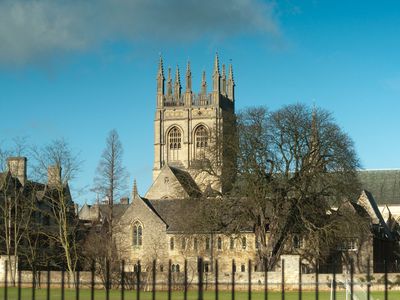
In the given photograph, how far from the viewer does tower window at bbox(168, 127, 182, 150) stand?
92.0m

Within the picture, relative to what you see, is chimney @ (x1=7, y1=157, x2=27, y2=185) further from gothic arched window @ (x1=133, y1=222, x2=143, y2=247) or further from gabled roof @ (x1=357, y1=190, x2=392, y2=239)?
gabled roof @ (x1=357, y1=190, x2=392, y2=239)

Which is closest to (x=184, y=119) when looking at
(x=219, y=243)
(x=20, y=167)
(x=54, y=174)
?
(x=20, y=167)

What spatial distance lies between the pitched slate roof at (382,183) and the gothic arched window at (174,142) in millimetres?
22533

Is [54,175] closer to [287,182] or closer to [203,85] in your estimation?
[287,182]

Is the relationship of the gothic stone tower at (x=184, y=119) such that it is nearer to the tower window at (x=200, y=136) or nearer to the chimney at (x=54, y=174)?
the tower window at (x=200, y=136)

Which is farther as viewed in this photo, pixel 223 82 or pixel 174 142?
pixel 223 82

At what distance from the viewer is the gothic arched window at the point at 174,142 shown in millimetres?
91625

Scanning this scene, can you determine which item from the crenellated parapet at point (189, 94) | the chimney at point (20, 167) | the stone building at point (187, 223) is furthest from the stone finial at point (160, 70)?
the chimney at point (20, 167)

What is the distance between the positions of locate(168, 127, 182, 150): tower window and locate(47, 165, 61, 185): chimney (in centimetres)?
4457

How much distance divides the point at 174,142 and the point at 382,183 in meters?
25.0

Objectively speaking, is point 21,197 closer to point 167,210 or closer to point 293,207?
point 167,210

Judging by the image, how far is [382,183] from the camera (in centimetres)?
7800

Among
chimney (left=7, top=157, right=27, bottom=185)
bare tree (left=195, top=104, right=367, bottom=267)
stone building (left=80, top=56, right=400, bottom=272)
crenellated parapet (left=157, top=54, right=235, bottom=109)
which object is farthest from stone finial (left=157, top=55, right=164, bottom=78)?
bare tree (left=195, top=104, right=367, bottom=267)

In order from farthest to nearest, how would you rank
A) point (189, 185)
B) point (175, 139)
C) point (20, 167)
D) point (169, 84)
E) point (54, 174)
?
point (169, 84)
point (175, 139)
point (20, 167)
point (189, 185)
point (54, 174)
